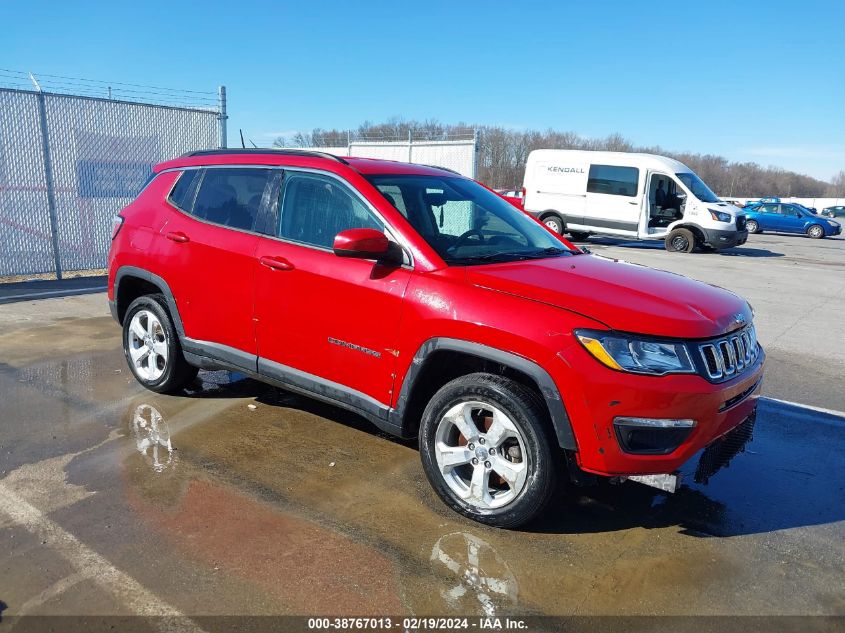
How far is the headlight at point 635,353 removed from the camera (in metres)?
2.98

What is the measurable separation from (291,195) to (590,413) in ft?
7.68

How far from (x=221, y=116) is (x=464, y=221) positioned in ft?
A: 32.3

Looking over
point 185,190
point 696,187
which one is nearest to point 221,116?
point 185,190

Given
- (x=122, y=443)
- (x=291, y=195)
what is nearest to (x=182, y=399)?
(x=122, y=443)

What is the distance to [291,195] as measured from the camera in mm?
4230

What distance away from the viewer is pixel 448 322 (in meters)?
3.33

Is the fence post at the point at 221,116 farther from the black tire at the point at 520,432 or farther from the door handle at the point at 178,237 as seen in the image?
the black tire at the point at 520,432

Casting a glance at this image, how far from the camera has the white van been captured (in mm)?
17906

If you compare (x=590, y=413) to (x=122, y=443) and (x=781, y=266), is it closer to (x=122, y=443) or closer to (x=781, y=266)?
(x=122, y=443)

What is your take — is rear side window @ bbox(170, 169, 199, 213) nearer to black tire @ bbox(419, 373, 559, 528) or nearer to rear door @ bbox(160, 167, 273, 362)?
rear door @ bbox(160, 167, 273, 362)

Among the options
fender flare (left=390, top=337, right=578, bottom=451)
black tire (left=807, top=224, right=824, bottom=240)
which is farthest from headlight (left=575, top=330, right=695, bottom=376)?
black tire (left=807, top=224, right=824, bottom=240)

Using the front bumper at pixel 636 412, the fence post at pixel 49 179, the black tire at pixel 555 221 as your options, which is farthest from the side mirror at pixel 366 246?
the black tire at pixel 555 221

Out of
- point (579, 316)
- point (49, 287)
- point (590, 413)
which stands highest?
point (579, 316)

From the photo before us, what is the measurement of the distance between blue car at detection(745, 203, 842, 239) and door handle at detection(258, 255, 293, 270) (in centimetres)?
2876
